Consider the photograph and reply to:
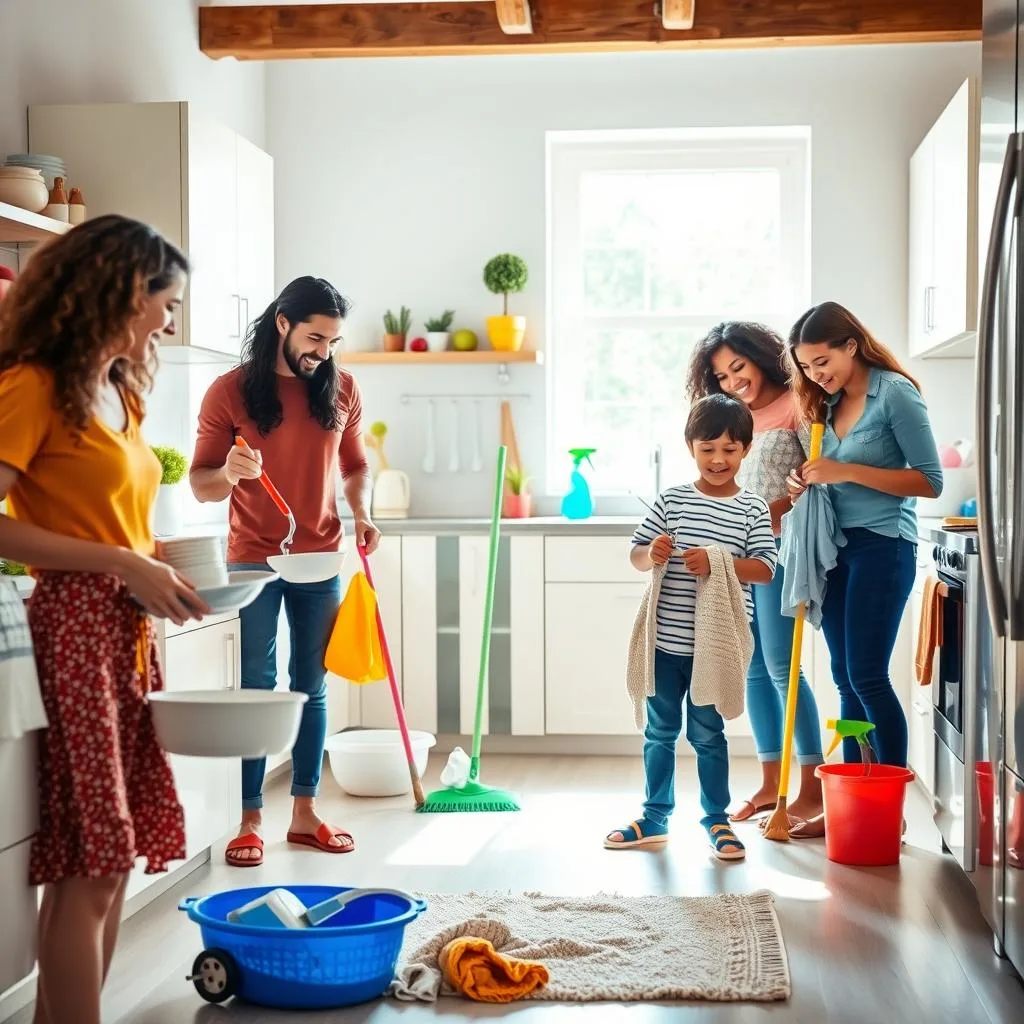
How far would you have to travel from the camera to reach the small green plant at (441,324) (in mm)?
5098

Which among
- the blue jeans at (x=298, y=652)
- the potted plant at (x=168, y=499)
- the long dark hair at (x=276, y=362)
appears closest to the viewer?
the long dark hair at (x=276, y=362)

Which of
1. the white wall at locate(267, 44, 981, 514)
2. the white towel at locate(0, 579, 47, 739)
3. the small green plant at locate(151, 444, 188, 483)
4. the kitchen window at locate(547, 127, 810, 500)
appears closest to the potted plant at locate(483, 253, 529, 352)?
the white wall at locate(267, 44, 981, 514)

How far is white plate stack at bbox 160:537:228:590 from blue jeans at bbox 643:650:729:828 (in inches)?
57.5

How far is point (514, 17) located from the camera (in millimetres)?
4379

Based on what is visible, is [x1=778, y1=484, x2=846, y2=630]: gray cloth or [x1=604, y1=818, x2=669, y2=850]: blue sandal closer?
[x1=778, y1=484, x2=846, y2=630]: gray cloth

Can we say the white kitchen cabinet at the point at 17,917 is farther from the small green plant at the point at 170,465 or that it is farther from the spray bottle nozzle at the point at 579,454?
the spray bottle nozzle at the point at 579,454

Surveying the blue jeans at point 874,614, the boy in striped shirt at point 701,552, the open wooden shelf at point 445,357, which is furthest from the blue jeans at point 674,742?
the open wooden shelf at point 445,357

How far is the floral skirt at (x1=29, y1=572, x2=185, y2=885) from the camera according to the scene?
1825mm

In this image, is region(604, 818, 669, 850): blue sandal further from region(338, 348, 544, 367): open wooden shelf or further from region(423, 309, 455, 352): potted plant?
region(423, 309, 455, 352): potted plant

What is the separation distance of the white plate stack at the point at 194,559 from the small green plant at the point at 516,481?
9.85 feet

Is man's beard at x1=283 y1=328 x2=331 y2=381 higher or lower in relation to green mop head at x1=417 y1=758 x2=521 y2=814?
higher

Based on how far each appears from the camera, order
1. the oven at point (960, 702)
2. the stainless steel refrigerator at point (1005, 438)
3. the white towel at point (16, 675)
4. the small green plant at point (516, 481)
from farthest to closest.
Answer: the small green plant at point (516, 481) → the oven at point (960, 702) → the stainless steel refrigerator at point (1005, 438) → the white towel at point (16, 675)

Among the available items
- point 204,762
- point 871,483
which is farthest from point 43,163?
point 871,483

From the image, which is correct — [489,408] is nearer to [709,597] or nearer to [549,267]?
[549,267]
